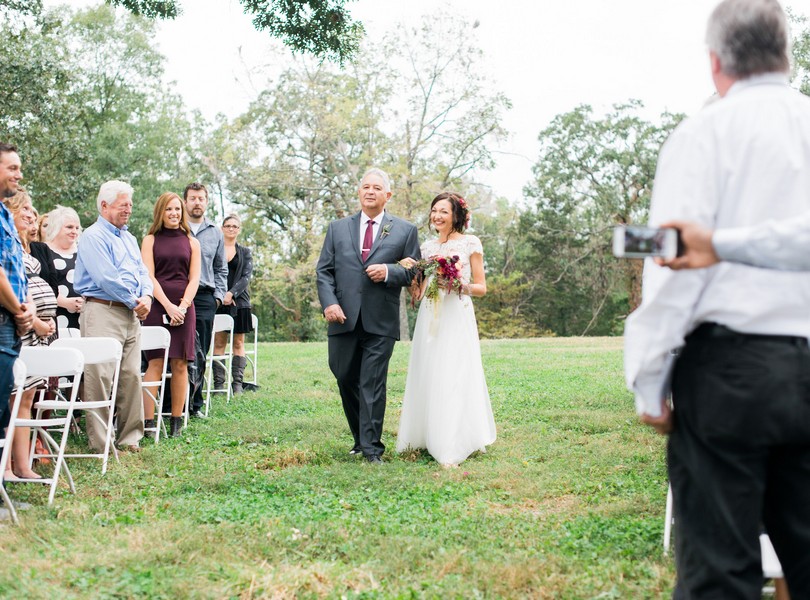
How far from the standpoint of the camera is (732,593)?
229 cm

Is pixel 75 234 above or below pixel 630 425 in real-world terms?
above

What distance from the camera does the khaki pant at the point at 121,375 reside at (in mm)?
7719

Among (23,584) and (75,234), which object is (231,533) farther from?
(75,234)

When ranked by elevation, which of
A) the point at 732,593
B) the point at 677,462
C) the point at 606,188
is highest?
the point at 606,188

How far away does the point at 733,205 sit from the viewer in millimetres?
2340

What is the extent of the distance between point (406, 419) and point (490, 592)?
12.5 feet

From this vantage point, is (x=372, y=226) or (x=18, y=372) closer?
(x=18, y=372)

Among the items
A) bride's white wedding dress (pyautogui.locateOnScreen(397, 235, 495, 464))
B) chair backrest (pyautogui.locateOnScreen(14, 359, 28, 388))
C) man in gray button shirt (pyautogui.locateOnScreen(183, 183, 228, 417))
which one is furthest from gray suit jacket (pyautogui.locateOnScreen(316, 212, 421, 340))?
man in gray button shirt (pyautogui.locateOnScreen(183, 183, 228, 417))

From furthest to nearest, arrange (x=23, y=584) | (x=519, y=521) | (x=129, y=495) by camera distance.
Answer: (x=129, y=495) → (x=519, y=521) → (x=23, y=584)

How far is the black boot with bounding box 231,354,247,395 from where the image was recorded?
40.6ft

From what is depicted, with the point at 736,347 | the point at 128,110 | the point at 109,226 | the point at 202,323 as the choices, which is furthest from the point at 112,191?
the point at 128,110

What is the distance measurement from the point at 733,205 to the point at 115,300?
6519 mm

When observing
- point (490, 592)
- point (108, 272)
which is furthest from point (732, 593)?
point (108, 272)

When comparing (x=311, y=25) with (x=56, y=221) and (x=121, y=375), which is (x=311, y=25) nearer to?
(x=56, y=221)
